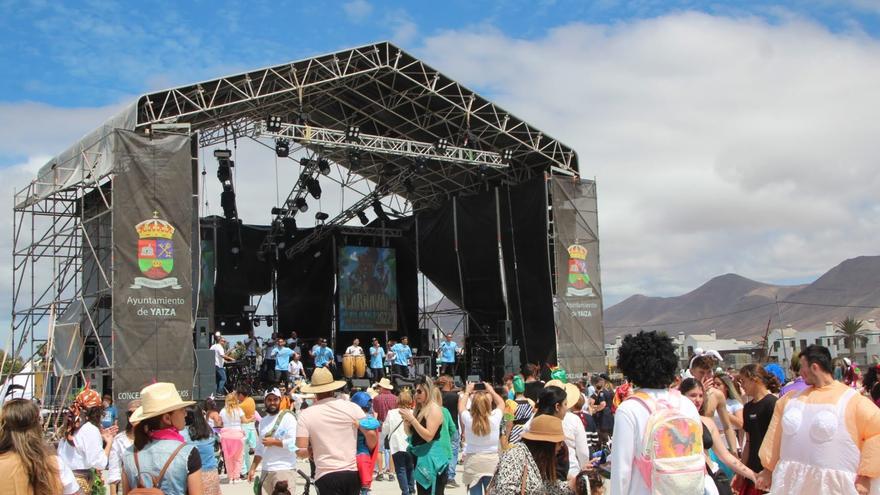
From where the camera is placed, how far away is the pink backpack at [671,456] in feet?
13.1

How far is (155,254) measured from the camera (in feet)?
61.7

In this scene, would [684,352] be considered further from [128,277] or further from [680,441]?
[680,441]

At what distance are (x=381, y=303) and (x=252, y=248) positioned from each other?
167 inches

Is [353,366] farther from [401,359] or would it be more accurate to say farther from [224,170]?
[224,170]

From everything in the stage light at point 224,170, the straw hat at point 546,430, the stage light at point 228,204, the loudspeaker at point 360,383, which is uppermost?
the stage light at point 224,170

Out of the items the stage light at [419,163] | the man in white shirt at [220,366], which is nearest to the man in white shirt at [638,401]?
the man in white shirt at [220,366]

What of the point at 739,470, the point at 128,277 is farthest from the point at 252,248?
the point at 739,470

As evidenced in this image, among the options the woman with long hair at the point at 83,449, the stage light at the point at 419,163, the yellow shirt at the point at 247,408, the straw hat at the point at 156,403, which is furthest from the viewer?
the stage light at the point at 419,163

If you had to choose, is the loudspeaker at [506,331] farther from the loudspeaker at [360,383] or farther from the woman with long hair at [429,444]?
the woman with long hair at [429,444]

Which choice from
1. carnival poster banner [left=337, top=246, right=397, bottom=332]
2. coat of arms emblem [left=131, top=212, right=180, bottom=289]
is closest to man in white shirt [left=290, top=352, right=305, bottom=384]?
coat of arms emblem [left=131, top=212, right=180, bottom=289]

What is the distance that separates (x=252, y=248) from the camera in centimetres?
2734

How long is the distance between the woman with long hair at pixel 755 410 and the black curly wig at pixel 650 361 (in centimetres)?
193

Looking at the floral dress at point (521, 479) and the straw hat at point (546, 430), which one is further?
the straw hat at point (546, 430)

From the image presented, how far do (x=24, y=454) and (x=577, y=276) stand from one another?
21.5 m
